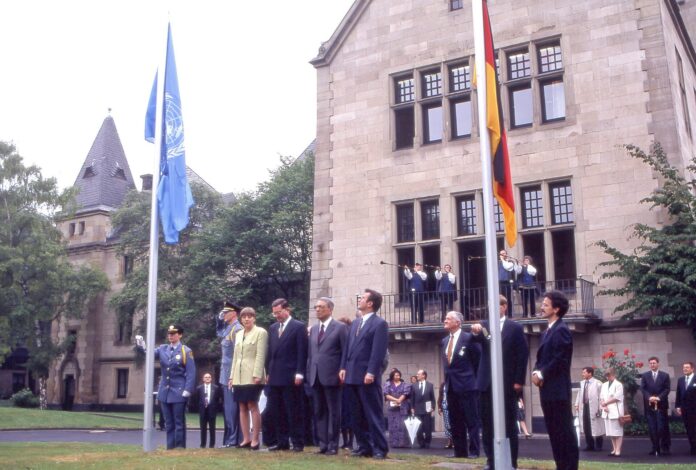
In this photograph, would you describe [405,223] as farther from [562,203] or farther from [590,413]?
[590,413]

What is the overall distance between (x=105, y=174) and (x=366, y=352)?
55.4 meters

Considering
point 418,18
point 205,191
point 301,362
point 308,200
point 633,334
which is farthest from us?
point 205,191

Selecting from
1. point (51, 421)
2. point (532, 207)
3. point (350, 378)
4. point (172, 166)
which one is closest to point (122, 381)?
point (51, 421)

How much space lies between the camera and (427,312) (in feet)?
79.7

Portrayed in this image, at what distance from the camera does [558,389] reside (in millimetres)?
8695

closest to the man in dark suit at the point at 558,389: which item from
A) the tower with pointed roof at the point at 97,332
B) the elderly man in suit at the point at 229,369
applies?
the elderly man in suit at the point at 229,369

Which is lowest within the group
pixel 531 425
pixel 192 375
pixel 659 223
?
pixel 531 425

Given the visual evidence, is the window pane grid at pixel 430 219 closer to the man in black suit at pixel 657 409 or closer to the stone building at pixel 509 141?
the stone building at pixel 509 141

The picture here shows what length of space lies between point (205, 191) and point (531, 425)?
33.3m

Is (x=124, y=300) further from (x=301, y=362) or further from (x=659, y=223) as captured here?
(x=301, y=362)

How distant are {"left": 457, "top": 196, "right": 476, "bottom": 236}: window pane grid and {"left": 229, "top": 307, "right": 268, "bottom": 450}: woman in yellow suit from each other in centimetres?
1386

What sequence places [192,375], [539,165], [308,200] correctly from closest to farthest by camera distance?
[192,375]
[539,165]
[308,200]

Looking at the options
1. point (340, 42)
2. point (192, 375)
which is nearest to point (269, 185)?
point (340, 42)

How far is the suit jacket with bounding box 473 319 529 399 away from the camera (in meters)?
9.39
